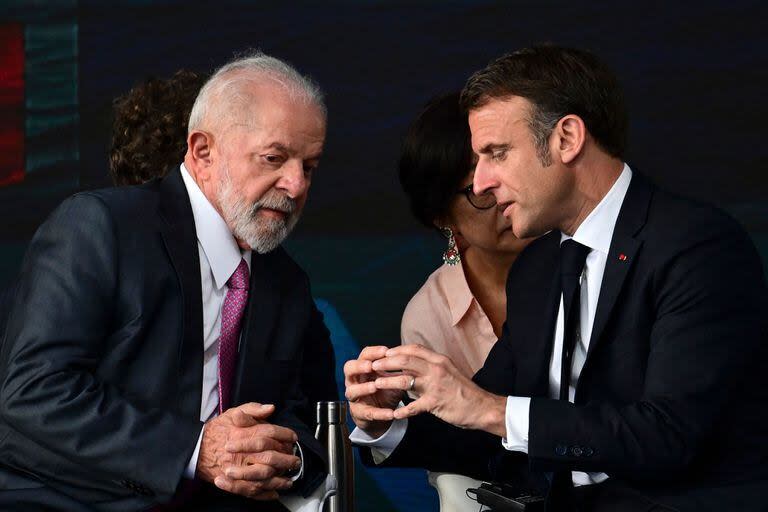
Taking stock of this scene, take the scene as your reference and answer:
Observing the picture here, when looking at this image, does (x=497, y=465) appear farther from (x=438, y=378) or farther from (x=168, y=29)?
(x=168, y=29)

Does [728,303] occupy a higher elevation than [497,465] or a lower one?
higher

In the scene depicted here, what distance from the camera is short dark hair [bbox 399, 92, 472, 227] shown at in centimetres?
319

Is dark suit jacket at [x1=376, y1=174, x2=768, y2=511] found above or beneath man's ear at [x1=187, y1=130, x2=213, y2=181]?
beneath

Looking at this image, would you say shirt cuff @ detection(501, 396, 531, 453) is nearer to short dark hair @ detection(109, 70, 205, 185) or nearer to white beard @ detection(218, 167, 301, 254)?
white beard @ detection(218, 167, 301, 254)

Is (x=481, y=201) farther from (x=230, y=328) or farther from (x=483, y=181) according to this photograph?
(x=230, y=328)

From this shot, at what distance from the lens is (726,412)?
2.29 meters

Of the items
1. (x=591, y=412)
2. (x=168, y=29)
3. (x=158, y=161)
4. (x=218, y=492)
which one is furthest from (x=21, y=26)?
(x=591, y=412)

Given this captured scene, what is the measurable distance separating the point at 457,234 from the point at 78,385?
1.35 meters

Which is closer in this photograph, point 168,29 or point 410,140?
point 410,140

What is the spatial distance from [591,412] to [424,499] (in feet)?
4.71

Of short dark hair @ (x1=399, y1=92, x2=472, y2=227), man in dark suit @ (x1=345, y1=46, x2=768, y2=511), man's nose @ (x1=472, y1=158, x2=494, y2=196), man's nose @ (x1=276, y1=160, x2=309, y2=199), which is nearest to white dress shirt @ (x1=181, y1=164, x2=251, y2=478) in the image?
man's nose @ (x1=276, y1=160, x2=309, y2=199)

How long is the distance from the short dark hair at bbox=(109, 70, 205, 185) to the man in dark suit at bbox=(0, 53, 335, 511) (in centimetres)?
24

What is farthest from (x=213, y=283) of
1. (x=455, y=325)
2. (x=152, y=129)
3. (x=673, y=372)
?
(x=673, y=372)

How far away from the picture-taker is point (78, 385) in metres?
2.29
